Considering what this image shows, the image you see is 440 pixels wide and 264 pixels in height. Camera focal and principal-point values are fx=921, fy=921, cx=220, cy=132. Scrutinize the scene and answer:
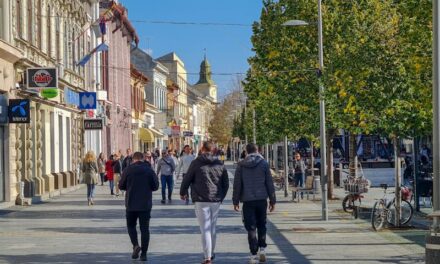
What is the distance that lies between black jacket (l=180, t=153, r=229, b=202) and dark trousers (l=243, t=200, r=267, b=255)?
0.46m

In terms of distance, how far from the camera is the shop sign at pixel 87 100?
1625 inches

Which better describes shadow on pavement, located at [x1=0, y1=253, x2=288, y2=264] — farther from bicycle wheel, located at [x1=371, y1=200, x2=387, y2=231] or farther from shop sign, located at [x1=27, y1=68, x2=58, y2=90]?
shop sign, located at [x1=27, y1=68, x2=58, y2=90]

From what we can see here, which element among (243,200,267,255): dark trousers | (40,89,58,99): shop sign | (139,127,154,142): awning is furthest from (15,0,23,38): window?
(139,127,154,142): awning

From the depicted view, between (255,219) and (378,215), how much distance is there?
530 centimetres

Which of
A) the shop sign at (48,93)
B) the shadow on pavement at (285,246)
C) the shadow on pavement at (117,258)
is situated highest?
the shop sign at (48,93)

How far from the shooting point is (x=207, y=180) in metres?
13.4

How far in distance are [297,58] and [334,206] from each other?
17.1 feet

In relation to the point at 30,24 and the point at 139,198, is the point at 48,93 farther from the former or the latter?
the point at 139,198

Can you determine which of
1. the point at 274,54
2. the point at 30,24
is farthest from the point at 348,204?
the point at 30,24

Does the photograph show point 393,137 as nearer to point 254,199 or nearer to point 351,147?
point 254,199

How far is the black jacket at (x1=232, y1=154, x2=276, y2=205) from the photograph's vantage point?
44.9ft

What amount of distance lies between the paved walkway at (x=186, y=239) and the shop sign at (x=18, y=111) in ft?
9.53

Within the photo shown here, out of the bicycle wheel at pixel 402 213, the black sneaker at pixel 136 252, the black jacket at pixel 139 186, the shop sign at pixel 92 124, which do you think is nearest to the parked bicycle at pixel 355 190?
the bicycle wheel at pixel 402 213

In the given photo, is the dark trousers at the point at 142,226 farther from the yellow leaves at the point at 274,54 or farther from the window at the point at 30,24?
the window at the point at 30,24
